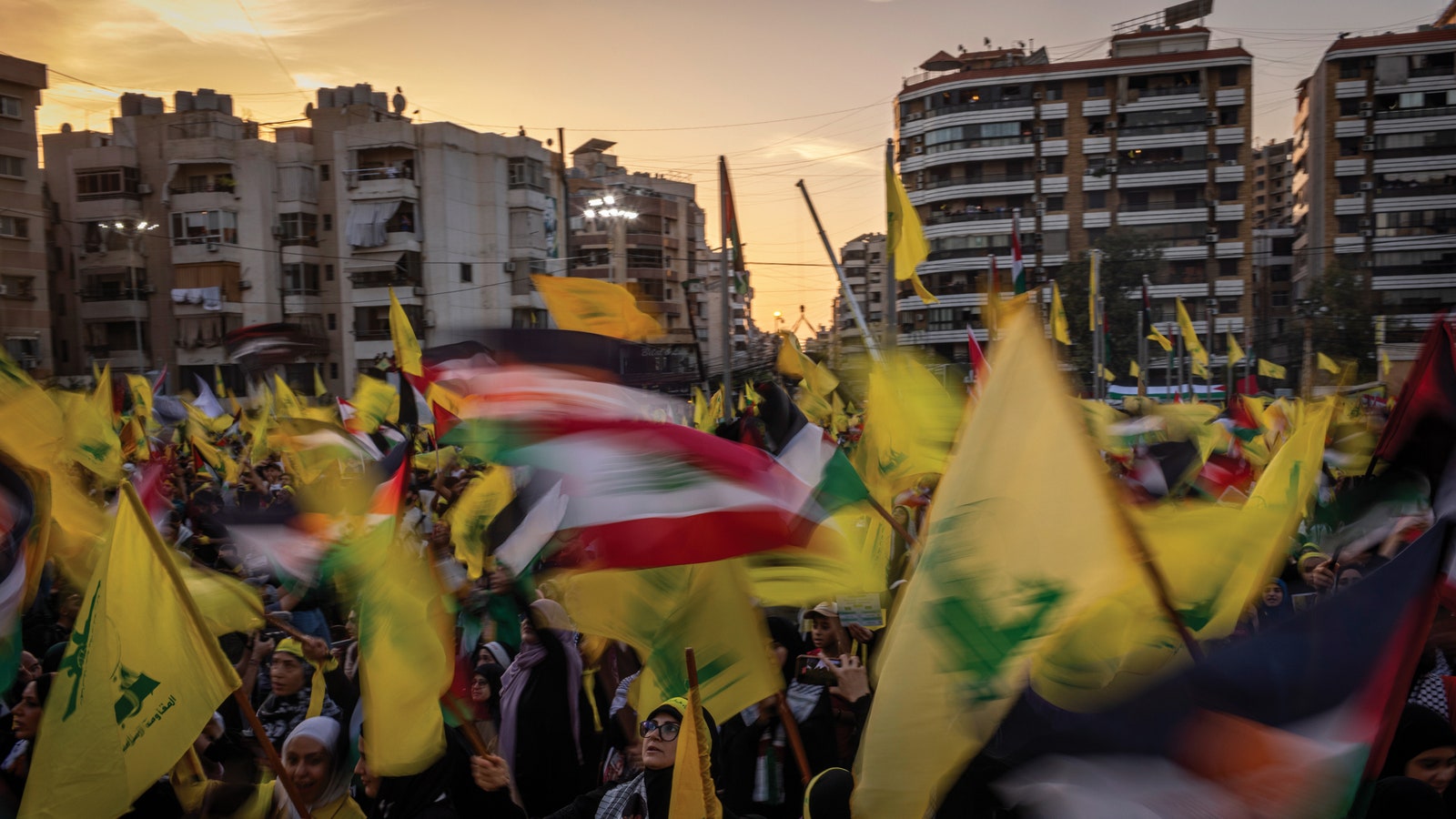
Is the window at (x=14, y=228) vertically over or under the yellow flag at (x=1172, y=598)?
over

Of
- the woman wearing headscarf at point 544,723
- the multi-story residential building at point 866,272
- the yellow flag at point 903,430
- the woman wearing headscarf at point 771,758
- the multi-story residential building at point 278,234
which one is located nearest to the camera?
the woman wearing headscarf at point 771,758

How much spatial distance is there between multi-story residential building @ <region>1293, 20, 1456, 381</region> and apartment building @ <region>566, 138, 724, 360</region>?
3412 centimetres

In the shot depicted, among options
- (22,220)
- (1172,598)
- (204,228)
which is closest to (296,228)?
(204,228)

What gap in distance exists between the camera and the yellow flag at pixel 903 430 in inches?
276

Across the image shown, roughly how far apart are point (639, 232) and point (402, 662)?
7046 cm

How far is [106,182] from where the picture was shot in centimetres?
4756

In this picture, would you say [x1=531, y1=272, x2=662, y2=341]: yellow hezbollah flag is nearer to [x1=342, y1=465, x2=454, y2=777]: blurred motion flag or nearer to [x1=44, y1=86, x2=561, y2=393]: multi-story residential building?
[x1=342, y1=465, x2=454, y2=777]: blurred motion flag

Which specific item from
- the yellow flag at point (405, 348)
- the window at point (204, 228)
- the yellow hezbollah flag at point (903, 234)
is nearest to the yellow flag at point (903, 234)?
the yellow hezbollah flag at point (903, 234)

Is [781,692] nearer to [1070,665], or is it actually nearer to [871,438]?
[1070,665]

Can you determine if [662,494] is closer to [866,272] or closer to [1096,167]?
[1096,167]

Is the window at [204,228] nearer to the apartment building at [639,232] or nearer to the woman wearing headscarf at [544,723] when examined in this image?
the apartment building at [639,232]

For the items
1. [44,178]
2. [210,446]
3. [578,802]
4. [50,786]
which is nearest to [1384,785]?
[578,802]

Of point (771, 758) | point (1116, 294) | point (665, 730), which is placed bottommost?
point (771, 758)

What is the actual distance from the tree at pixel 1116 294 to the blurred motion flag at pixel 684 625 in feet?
140
